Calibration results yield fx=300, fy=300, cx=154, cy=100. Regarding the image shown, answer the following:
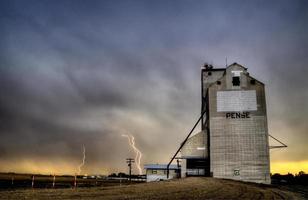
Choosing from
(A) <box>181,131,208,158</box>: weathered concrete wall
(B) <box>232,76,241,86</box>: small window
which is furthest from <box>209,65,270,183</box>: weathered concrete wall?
(A) <box>181,131,208,158</box>: weathered concrete wall

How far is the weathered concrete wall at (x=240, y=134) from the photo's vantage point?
42812mm

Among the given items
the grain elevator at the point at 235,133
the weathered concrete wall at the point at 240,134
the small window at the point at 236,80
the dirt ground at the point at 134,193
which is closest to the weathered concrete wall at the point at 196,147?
the grain elevator at the point at 235,133

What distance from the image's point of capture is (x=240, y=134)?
43.9 m

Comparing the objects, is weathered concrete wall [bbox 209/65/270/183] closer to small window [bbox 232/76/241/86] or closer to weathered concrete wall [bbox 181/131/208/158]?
small window [bbox 232/76/241/86]

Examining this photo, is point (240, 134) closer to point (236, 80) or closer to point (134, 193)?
point (236, 80)

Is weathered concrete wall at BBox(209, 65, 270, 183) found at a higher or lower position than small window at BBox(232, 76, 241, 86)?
lower

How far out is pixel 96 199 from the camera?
14.5 meters

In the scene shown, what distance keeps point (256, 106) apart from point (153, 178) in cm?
3550

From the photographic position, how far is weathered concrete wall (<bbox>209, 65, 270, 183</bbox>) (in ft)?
140

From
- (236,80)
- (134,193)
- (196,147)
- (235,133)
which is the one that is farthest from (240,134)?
(134,193)

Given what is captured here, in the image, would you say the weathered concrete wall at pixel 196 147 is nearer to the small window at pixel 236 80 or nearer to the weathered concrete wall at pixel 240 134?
the weathered concrete wall at pixel 240 134

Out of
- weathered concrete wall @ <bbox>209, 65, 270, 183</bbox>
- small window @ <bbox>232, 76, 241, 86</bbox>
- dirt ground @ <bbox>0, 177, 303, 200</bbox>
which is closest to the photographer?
dirt ground @ <bbox>0, 177, 303, 200</bbox>

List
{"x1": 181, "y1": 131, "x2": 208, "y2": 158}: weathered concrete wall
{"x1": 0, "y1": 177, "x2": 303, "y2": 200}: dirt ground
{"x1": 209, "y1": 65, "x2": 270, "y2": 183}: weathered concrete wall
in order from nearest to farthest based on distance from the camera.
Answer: {"x1": 0, "y1": 177, "x2": 303, "y2": 200}: dirt ground, {"x1": 209, "y1": 65, "x2": 270, "y2": 183}: weathered concrete wall, {"x1": 181, "y1": 131, "x2": 208, "y2": 158}: weathered concrete wall

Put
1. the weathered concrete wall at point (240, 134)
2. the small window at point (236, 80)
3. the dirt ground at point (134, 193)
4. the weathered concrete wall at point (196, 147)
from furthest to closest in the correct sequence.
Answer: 1. the weathered concrete wall at point (196, 147)
2. the small window at point (236, 80)
3. the weathered concrete wall at point (240, 134)
4. the dirt ground at point (134, 193)
